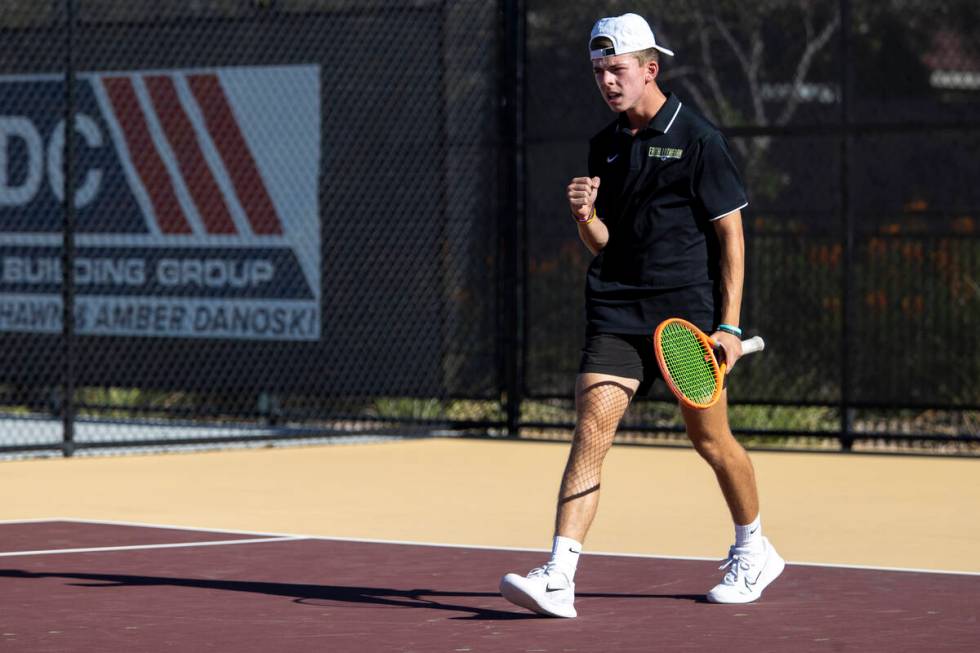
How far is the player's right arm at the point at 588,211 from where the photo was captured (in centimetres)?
698

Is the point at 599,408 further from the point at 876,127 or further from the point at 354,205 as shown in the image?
the point at 354,205

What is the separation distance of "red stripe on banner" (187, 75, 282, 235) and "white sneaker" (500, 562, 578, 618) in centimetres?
827

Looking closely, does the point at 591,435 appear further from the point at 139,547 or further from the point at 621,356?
the point at 139,547

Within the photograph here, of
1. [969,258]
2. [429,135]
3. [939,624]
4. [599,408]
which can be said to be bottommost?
[939,624]

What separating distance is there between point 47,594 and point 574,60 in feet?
26.2

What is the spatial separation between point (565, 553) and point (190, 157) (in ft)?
29.1

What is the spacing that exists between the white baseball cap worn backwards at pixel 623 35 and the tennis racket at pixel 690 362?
3.25 feet

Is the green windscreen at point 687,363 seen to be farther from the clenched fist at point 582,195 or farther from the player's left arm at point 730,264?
the clenched fist at point 582,195

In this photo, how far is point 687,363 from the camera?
6797 mm

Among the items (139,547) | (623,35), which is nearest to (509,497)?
(139,547)

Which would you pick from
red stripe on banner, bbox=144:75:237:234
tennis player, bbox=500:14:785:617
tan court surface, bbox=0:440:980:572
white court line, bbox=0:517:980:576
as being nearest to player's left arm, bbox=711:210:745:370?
tennis player, bbox=500:14:785:617

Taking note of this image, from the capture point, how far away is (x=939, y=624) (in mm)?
6926

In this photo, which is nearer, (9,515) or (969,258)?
(9,515)

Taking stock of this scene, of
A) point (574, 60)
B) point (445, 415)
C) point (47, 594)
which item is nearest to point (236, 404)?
point (445, 415)
